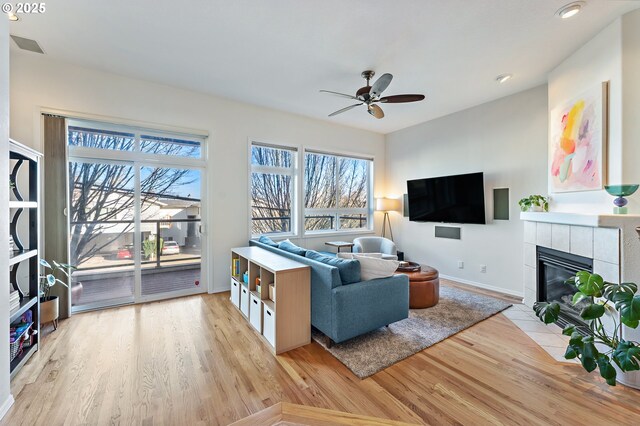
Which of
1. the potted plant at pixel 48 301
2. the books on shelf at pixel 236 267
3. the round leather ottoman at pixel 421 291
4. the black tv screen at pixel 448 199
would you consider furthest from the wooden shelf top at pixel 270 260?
the black tv screen at pixel 448 199

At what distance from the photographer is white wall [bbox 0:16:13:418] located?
1.72 metres

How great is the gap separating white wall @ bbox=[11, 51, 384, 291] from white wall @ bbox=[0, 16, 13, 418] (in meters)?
1.70

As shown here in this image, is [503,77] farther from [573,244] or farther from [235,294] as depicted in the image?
[235,294]

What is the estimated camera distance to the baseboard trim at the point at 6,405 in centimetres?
166

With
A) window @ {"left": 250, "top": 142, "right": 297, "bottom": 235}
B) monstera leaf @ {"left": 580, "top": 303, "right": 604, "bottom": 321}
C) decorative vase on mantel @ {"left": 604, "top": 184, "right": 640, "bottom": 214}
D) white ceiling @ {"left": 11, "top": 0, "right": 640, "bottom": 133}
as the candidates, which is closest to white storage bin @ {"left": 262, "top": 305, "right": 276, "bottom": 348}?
window @ {"left": 250, "top": 142, "right": 297, "bottom": 235}

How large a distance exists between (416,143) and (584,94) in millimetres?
2784

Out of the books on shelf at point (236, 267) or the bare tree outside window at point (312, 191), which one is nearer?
the books on shelf at point (236, 267)

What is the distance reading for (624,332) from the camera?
208cm

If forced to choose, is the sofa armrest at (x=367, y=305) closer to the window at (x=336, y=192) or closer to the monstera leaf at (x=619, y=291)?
the monstera leaf at (x=619, y=291)

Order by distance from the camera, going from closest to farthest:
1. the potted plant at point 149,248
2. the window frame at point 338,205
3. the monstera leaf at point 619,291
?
the monstera leaf at point 619,291 < the potted plant at point 149,248 < the window frame at point 338,205

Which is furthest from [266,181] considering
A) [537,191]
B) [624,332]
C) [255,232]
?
[624,332]

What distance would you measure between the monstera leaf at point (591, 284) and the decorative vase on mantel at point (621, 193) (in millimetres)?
800

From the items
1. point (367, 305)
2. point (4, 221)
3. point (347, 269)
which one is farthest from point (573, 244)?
point (4, 221)

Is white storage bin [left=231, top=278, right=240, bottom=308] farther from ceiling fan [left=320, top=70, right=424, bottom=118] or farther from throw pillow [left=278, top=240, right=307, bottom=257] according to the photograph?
ceiling fan [left=320, top=70, right=424, bottom=118]
